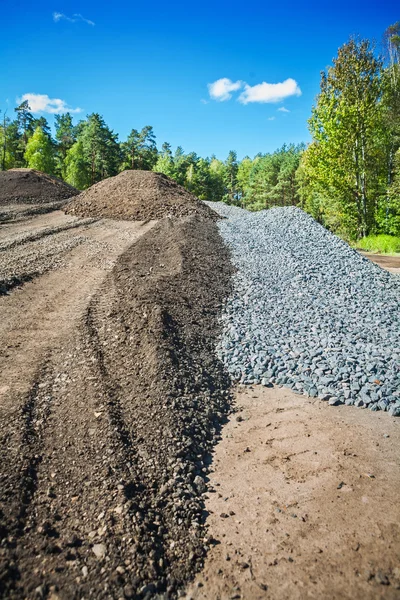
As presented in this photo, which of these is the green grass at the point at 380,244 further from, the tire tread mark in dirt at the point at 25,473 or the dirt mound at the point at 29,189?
the dirt mound at the point at 29,189

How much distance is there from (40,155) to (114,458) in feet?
130

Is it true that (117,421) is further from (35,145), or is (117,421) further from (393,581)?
(35,145)

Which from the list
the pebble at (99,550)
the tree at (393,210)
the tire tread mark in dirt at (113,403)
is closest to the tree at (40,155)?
the tree at (393,210)

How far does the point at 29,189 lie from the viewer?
22.8 m

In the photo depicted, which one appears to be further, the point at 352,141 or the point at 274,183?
the point at 274,183

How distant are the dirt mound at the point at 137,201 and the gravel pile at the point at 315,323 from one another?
21.4 ft

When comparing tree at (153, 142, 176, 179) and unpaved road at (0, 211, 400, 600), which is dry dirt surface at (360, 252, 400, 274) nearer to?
unpaved road at (0, 211, 400, 600)

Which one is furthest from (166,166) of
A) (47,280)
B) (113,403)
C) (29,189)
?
(113,403)

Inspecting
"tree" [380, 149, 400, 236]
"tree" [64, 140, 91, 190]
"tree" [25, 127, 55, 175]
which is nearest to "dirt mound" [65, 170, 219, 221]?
"tree" [380, 149, 400, 236]

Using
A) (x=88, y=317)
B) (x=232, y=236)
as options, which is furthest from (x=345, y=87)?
(x=88, y=317)

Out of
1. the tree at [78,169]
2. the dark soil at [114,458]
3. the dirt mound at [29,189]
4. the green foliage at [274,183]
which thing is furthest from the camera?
the green foliage at [274,183]

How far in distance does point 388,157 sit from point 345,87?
5091 millimetres

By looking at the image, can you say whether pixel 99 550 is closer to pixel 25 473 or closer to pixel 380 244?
pixel 25 473

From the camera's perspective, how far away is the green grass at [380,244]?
61.5 feet
